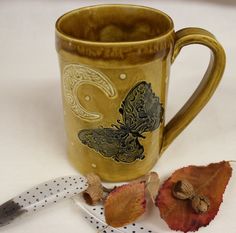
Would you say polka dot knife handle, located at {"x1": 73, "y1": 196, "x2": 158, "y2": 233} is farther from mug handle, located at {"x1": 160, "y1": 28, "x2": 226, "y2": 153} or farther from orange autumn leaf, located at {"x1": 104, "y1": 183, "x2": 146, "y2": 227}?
mug handle, located at {"x1": 160, "y1": 28, "x2": 226, "y2": 153}

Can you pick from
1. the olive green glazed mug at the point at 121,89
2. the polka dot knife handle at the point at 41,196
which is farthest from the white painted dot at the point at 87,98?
the polka dot knife handle at the point at 41,196

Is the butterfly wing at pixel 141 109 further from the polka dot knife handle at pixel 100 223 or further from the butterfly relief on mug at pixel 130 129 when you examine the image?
the polka dot knife handle at pixel 100 223

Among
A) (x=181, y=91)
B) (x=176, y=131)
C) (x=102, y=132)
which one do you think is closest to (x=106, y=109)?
(x=102, y=132)

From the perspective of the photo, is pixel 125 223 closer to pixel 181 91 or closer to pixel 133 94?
pixel 133 94

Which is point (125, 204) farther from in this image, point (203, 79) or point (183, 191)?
point (203, 79)

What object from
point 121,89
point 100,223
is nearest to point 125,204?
point 100,223

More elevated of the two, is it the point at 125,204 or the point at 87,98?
the point at 87,98
